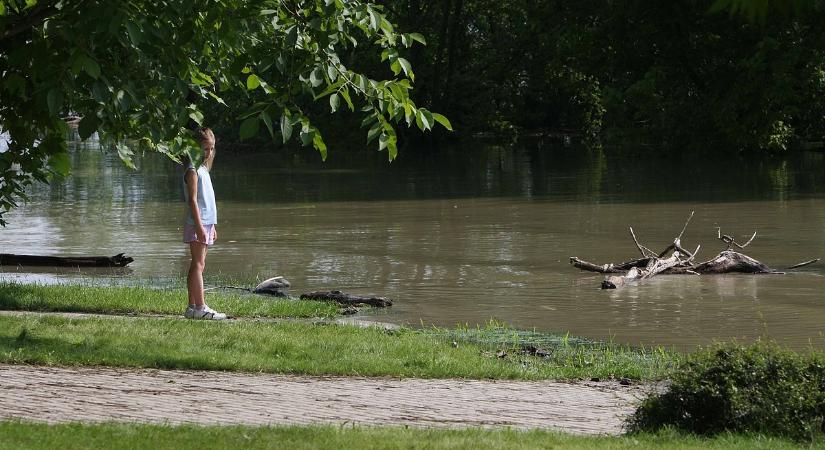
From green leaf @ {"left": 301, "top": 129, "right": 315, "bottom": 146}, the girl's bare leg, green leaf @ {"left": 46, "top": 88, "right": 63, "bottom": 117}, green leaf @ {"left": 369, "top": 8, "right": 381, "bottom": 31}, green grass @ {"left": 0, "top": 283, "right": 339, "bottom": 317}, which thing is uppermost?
green leaf @ {"left": 369, "top": 8, "right": 381, "bottom": 31}

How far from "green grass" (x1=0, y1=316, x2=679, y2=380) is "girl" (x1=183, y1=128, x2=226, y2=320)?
0.48 m

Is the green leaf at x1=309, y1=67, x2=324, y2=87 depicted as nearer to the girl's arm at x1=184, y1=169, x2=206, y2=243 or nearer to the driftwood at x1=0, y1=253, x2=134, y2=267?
the girl's arm at x1=184, y1=169, x2=206, y2=243

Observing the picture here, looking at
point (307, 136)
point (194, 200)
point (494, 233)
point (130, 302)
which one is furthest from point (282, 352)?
point (494, 233)

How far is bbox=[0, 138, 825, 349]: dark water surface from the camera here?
16531 mm

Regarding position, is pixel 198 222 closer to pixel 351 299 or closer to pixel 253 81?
pixel 253 81

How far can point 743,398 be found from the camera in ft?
25.6

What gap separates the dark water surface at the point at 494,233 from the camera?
16531 mm

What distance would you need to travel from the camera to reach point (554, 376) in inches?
424

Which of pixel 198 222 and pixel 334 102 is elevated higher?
pixel 334 102

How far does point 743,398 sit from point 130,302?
8.38 meters

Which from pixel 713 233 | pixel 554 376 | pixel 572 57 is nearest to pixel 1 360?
pixel 554 376

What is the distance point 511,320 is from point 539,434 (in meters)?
8.15

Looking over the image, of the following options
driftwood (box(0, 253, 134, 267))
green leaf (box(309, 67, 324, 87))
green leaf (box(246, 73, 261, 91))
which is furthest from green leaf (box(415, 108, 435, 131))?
driftwood (box(0, 253, 134, 267))

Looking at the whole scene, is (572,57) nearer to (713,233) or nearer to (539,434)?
(713,233)
